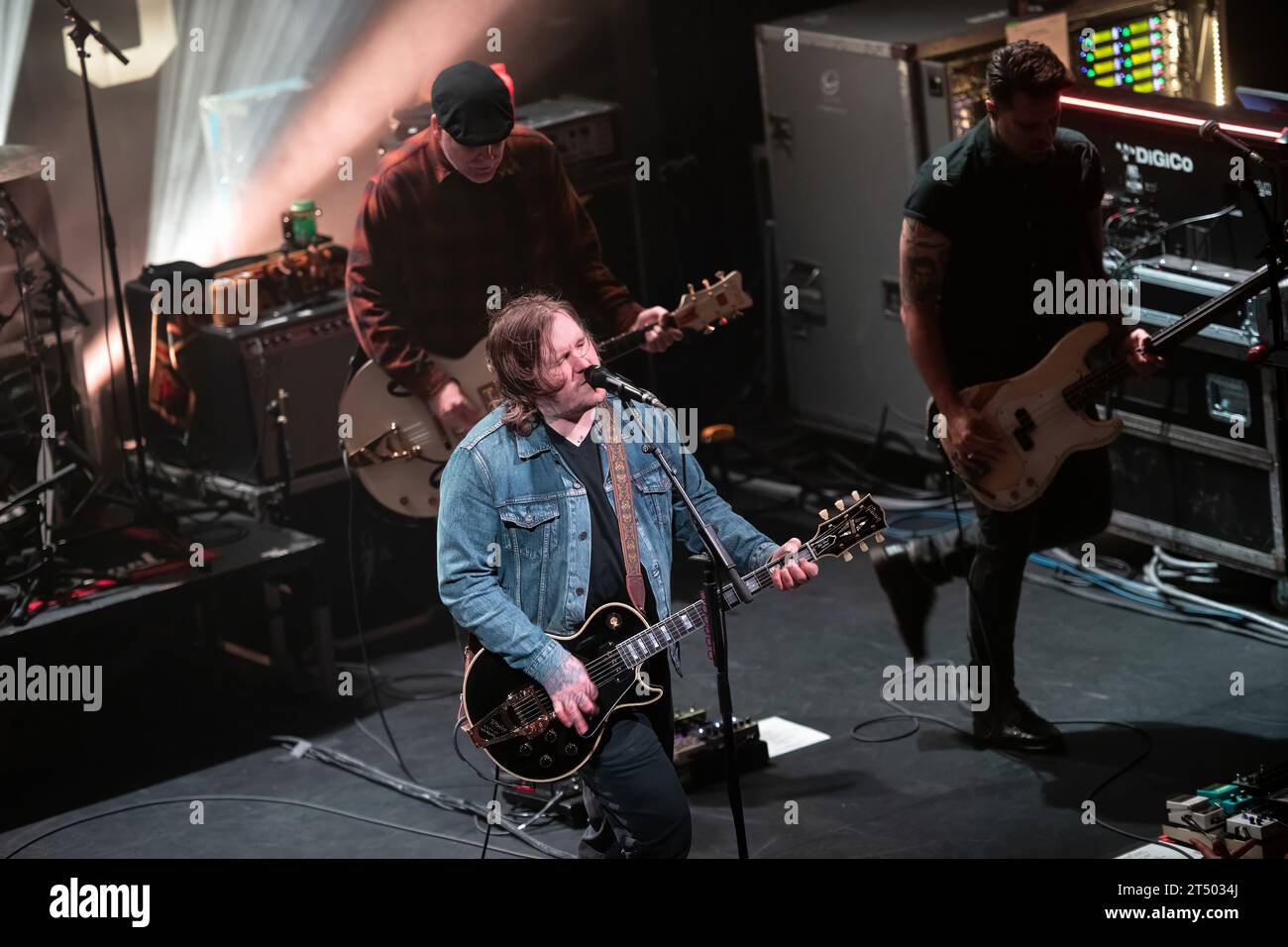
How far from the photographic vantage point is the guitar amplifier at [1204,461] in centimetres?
686

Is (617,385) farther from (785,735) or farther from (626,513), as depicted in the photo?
(785,735)

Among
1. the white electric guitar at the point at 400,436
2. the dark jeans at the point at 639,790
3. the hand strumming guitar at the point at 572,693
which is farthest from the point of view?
the white electric guitar at the point at 400,436

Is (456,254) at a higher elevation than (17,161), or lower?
lower

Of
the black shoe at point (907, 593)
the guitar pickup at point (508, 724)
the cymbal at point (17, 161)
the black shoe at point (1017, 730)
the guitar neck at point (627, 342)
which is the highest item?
the cymbal at point (17, 161)

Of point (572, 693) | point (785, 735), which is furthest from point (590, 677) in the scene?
point (785, 735)

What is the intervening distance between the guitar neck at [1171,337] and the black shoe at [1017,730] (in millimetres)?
1039

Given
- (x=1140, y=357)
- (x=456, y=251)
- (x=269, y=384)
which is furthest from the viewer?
(x=269, y=384)

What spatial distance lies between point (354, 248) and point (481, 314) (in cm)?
48

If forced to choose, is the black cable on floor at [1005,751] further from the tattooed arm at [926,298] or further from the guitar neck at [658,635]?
the guitar neck at [658,635]

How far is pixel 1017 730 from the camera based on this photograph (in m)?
6.19

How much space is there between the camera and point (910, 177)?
833cm

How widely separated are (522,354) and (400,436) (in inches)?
85.9

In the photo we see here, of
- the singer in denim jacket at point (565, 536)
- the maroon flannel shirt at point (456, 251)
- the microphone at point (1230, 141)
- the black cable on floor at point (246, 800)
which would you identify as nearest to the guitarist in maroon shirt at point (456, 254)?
the maroon flannel shirt at point (456, 251)
